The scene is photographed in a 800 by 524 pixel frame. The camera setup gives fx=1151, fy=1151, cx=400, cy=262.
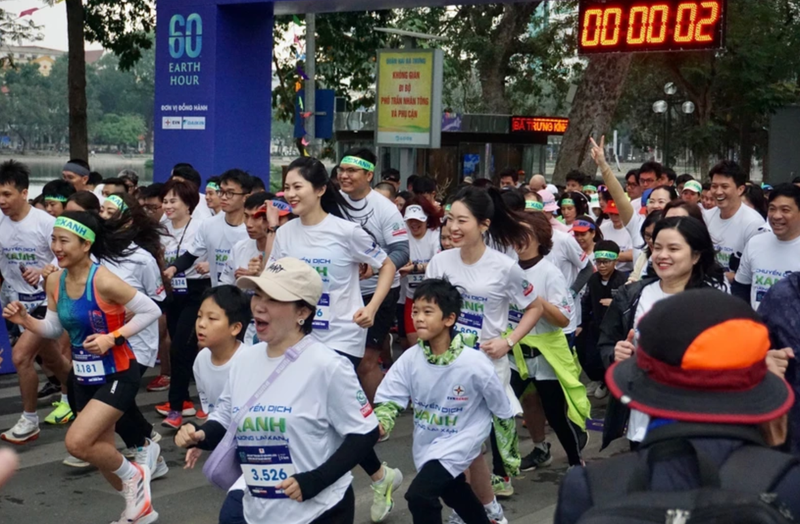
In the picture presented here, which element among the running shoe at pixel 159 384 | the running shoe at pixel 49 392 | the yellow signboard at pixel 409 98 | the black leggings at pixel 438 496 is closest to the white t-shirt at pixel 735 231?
the black leggings at pixel 438 496

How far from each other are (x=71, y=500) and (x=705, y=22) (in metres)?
9.30

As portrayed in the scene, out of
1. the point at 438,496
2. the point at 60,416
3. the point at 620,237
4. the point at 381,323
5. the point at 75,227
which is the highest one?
the point at 75,227

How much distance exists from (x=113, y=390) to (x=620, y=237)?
5.79m

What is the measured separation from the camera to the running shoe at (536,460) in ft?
25.0

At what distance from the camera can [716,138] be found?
3878cm

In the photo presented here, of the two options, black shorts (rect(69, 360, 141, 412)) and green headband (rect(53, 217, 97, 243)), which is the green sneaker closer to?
black shorts (rect(69, 360, 141, 412))

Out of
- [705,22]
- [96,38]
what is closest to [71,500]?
[705,22]

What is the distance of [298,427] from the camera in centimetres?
407

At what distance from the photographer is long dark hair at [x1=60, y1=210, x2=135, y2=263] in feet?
21.4

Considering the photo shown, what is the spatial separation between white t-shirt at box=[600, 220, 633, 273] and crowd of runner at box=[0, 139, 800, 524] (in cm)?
16

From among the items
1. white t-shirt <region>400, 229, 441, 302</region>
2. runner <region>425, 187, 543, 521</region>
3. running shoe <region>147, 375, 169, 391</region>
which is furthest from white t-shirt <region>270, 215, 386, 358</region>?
running shoe <region>147, 375, 169, 391</region>

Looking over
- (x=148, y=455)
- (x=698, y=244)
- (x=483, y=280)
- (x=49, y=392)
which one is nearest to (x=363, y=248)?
(x=483, y=280)

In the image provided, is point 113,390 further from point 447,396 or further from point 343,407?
point 343,407

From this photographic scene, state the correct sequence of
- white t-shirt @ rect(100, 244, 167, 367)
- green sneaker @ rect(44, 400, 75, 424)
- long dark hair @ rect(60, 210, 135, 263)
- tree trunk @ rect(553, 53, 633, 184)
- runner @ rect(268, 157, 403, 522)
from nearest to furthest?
long dark hair @ rect(60, 210, 135, 263)
runner @ rect(268, 157, 403, 522)
white t-shirt @ rect(100, 244, 167, 367)
green sneaker @ rect(44, 400, 75, 424)
tree trunk @ rect(553, 53, 633, 184)
